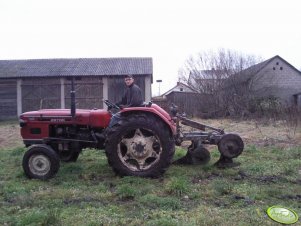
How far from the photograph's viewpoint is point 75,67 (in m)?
23.3

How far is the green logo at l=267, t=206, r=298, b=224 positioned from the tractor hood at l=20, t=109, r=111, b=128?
3.15 m

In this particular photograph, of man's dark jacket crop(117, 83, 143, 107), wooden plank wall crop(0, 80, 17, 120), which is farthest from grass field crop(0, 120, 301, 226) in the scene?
wooden plank wall crop(0, 80, 17, 120)

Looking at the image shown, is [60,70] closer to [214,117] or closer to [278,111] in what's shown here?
[214,117]

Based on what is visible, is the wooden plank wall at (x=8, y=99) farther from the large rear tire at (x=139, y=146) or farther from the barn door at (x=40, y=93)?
the large rear tire at (x=139, y=146)

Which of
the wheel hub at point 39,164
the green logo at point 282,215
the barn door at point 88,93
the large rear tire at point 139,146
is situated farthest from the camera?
the barn door at point 88,93

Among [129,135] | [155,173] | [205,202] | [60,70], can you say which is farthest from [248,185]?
[60,70]

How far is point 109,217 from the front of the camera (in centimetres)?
403

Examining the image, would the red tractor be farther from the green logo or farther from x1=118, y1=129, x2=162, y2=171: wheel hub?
the green logo

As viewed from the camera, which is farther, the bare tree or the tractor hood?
the bare tree

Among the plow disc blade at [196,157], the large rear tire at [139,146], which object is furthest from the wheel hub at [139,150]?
the plow disc blade at [196,157]

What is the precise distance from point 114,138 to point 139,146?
1.39ft

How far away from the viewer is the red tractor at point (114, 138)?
5805 mm

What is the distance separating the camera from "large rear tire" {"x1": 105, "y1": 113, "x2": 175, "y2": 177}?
19.0ft

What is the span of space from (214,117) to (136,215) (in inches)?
711
